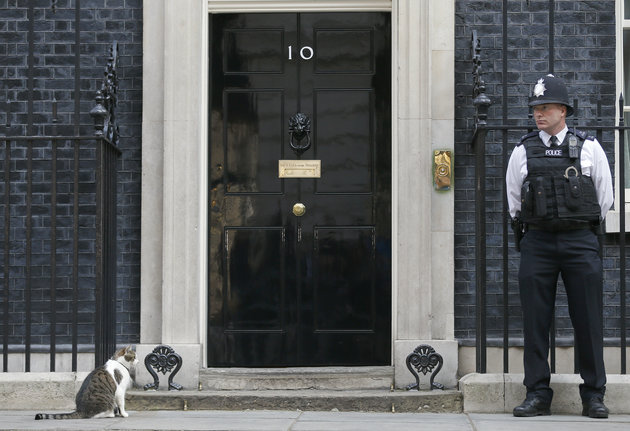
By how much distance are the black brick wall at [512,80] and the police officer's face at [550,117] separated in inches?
46.6

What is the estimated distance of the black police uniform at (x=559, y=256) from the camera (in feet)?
22.9

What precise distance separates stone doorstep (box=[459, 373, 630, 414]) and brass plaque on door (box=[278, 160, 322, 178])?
202 centimetres

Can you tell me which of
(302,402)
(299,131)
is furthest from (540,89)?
(302,402)

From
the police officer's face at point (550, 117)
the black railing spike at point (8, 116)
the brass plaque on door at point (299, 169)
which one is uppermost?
the black railing spike at point (8, 116)

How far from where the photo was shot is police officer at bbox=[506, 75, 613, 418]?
698cm

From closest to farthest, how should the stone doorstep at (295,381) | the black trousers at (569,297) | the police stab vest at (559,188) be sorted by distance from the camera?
the police stab vest at (559,188)
the black trousers at (569,297)
the stone doorstep at (295,381)

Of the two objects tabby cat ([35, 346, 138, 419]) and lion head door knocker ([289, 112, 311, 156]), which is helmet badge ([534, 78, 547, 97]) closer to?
lion head door knocker ([289, 112, 311, 156])

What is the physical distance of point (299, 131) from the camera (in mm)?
8500

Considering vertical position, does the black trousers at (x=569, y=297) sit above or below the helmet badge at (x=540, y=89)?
below

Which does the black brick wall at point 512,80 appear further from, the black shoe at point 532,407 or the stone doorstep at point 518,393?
the black shoe at point 532,407

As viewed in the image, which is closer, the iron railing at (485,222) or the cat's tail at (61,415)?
the cat's tail at (61,415)

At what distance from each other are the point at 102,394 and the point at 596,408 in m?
3.08

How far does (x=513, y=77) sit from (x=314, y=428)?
3150mm

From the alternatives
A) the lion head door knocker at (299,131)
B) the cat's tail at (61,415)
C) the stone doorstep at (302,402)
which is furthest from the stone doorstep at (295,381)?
the lion head door knocker at (299,131)
